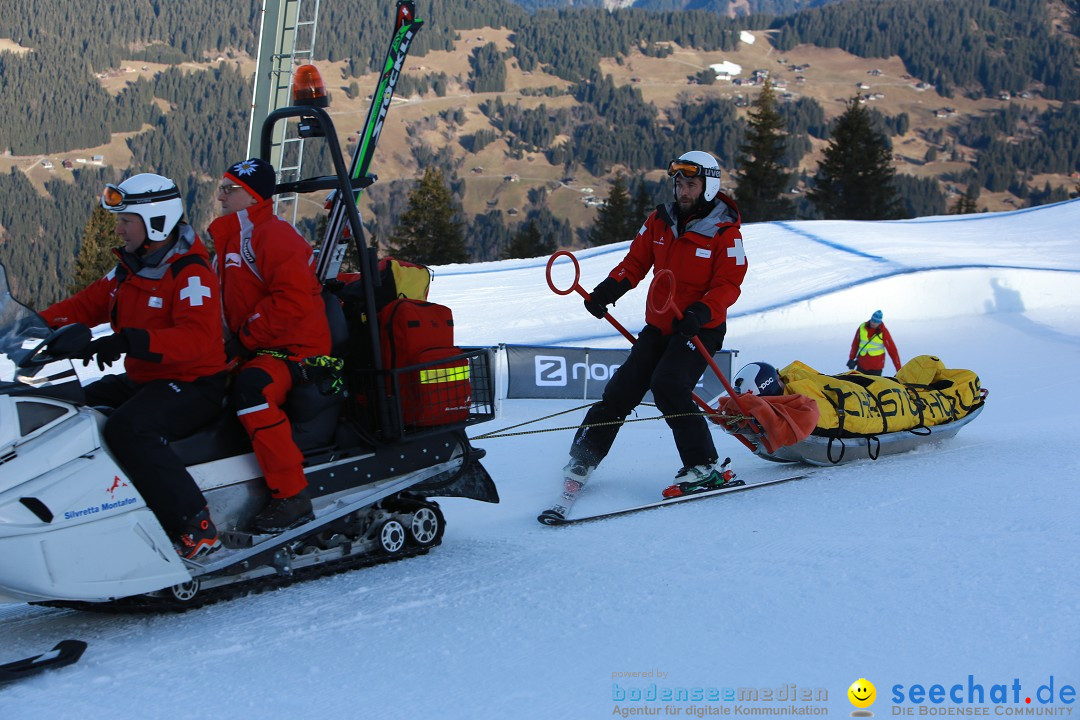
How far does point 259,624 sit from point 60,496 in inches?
31.9

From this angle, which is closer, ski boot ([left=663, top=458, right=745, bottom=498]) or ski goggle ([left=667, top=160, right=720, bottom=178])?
ski goggle ([left=667, top=160, right=720, bottom=178])

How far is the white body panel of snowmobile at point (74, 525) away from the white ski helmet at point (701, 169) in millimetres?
3121

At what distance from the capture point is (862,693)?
9.36ft

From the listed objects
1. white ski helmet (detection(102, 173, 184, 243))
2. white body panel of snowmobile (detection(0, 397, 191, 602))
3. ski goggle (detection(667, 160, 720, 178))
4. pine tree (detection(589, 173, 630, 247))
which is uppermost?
ski goggle (detection(667, 160, 720, 178))

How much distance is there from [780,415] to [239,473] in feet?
10.1

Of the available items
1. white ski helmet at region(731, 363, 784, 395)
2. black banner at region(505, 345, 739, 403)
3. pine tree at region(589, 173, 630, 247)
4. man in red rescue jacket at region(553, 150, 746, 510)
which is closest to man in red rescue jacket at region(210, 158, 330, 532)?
man in red rescue jacket at region(553, 150, 746, 510)

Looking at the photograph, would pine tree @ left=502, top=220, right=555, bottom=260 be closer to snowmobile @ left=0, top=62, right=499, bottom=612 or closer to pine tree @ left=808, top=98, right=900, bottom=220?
pine tree @ left=808, top=98, right=900, bottom=220

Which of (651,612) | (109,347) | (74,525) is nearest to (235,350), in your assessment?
(109,347)

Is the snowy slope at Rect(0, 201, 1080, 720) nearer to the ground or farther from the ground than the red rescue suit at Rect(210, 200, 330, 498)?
nearer to the ground

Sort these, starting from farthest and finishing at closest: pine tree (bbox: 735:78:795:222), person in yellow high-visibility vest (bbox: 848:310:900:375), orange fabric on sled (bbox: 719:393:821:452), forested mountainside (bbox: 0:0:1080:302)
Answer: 1. forested mountainside (bbox: 0:0:1080:302)
2. pine tree (bbox: 735:78:795:222)
3. person in yellow high-visibility vest (bbox: 848:310:900:375)
4. orange fabric on sled (bbox: 719:393:821:452)

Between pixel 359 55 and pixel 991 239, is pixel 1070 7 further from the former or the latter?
pixel 991 239

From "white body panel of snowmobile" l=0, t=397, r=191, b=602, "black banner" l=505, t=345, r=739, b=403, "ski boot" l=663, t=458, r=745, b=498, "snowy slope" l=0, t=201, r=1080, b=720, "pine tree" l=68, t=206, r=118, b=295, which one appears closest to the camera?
"snowy slope" l=0, t=201, r=1080, b=720

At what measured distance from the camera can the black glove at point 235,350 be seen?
13.7 feet

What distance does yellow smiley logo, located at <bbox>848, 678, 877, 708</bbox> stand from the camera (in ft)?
9.19
